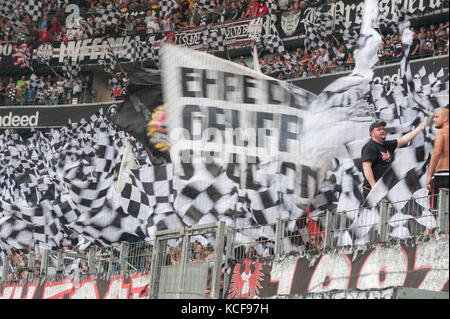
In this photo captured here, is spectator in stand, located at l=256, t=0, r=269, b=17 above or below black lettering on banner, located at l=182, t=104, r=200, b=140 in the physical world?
above

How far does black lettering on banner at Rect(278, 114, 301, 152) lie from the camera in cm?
1192

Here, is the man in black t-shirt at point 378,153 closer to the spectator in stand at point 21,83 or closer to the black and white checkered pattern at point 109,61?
the black and white checkered pattern at point 109,61

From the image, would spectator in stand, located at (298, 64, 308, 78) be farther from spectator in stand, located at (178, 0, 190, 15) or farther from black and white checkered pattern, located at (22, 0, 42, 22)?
black and white checkered pattern, located at (22, 0, 42, 22)

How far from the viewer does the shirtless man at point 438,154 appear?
9398 millimetres

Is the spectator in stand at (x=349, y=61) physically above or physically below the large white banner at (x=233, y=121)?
above

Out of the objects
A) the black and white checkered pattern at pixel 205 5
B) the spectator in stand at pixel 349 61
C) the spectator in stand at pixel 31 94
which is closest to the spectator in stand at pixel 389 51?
the spectator in stand at pixel 349 61

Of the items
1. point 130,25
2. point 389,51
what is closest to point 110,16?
point 130,25

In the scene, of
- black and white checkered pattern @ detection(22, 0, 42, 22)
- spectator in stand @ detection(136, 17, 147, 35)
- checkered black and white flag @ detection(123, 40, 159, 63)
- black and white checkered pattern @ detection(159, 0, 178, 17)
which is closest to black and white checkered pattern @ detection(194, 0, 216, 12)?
black and white checkered pattern @ detection(159, 0, 178, 17)

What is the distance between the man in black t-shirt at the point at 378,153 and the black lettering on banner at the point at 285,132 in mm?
1461

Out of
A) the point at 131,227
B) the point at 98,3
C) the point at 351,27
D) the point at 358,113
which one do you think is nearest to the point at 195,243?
the point at 358,113

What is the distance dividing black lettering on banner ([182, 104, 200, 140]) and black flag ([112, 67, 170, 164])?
3.60ft

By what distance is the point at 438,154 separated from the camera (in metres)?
9.53

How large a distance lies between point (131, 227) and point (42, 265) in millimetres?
1543

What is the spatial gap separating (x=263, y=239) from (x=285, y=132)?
1.79m
